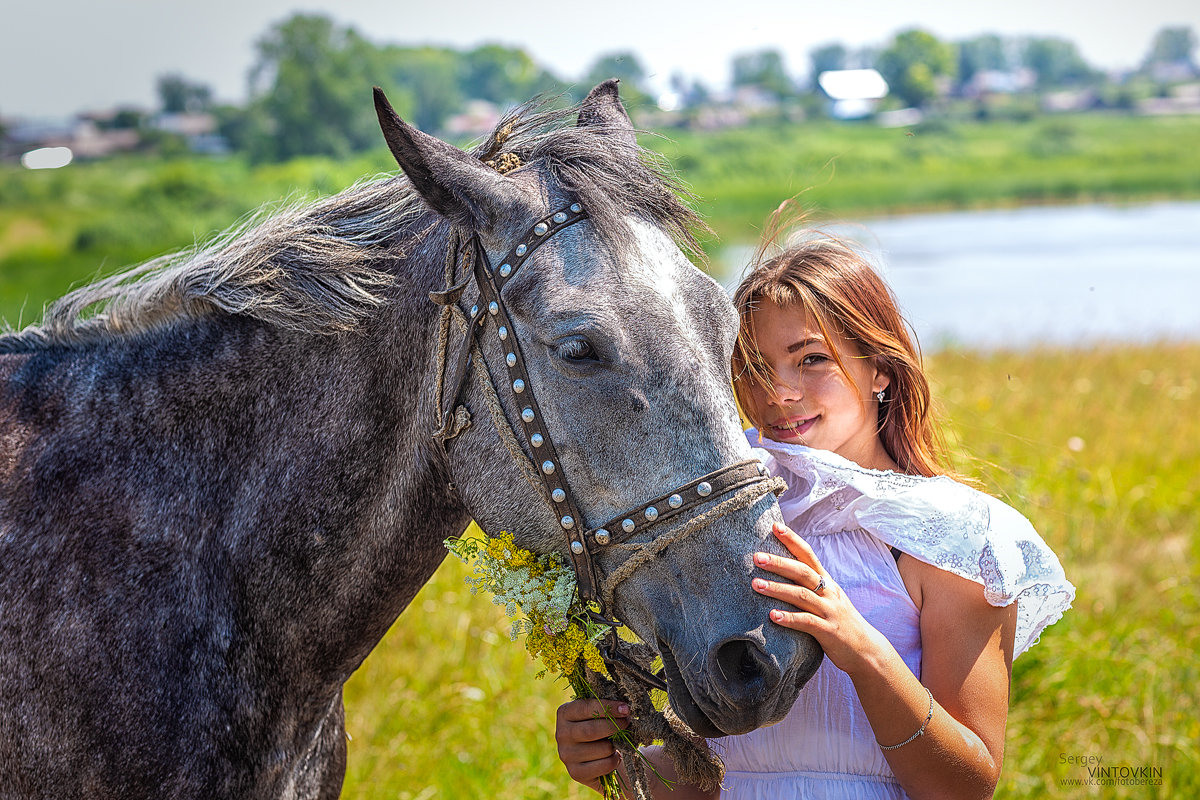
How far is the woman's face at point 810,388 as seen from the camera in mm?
2381

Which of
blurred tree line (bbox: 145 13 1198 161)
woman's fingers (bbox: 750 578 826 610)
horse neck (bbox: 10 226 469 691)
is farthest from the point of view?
blurred tree line (bbox: 145 13 1198 161)

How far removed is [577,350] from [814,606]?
75 cm

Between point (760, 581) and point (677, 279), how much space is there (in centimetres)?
72

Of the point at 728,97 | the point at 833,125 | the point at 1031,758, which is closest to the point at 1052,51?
the point at 833,125

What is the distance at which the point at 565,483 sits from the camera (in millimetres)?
1937

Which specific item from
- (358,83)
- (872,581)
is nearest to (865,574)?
(872,581)

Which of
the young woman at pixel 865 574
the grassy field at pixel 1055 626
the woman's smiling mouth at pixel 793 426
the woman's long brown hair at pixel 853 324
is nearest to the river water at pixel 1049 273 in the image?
the grassy field at pixel 1055 626

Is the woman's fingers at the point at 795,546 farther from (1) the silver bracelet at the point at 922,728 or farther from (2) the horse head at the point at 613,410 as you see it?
(1) the silver bracelet at the point at 922,728

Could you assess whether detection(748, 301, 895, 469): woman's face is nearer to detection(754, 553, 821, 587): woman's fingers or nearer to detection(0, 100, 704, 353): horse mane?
detection(0, 100, 704, 353): horse mane

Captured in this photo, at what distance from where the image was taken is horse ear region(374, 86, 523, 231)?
1966 mm

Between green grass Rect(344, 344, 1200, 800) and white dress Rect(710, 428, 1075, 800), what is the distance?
90 cm

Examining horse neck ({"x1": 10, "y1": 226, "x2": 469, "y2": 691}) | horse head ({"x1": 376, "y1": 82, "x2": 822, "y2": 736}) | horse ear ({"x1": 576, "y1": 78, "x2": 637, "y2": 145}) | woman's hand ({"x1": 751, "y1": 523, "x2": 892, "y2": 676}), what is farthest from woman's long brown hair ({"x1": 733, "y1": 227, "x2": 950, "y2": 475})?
horse neck ({"x1": 10, "y1": 226, "x2": 469, "y2": 691})

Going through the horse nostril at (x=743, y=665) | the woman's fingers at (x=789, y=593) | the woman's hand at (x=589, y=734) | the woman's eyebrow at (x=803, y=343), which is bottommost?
the woman's hand at (x=589, y=734)

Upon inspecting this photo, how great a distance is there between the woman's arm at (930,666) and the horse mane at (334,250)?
978 mm
